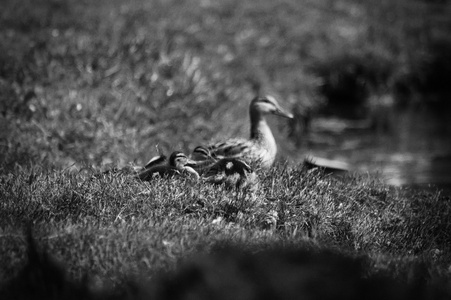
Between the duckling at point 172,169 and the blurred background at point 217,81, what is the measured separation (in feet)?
1.71

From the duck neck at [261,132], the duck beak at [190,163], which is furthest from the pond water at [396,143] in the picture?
the duck beak at [190,163]

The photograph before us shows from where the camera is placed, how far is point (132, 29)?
14.0 m

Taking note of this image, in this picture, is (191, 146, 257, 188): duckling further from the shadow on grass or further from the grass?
the shadow on grass

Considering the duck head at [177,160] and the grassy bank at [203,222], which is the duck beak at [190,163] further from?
the grassy bank at [203,222]

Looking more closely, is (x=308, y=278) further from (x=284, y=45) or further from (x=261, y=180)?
(x=284, y=45)

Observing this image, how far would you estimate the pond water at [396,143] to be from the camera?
42.1 ft

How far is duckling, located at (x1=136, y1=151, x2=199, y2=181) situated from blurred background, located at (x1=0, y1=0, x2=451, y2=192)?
521 mm

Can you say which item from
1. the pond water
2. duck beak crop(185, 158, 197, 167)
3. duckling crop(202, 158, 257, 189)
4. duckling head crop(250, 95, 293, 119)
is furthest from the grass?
duckling head crop(250, 95, 293, 119)

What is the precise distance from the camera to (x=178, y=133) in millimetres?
11148

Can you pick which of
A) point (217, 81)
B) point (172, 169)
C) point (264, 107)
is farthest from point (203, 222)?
point (217, 81)

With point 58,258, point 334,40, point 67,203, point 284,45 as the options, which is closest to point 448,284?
point 58,258

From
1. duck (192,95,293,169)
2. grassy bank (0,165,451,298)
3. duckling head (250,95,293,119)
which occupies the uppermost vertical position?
duckling head (250,95,293,119)

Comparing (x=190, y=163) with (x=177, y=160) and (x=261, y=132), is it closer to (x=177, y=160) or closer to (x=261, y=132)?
(x=177, y=160)

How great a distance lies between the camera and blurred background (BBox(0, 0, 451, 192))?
10.1 metres
